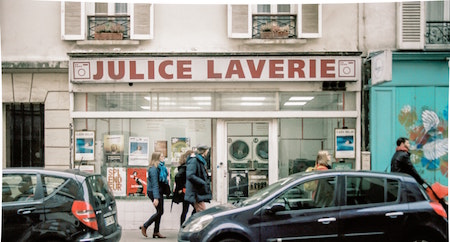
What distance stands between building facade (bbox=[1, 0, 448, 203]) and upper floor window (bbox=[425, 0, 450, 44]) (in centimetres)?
74

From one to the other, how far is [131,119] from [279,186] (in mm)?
4843

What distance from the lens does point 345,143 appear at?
10664 millimetres

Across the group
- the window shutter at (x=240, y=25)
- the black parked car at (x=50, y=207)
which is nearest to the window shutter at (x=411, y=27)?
the window shutter at (x=240, y=25)

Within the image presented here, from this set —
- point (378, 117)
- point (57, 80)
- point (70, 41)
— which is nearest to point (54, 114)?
point (57, 80)

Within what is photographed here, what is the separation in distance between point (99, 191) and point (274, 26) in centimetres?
531

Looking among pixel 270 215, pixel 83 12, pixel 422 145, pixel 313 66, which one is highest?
pixel 83 12

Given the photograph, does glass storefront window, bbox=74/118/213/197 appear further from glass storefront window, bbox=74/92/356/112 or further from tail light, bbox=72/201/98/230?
tail light, bbox=72/201/98/230

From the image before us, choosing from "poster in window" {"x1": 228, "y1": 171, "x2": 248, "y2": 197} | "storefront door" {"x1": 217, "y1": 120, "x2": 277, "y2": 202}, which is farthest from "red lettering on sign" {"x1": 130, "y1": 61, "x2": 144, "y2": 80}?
"poster in window" {"x1": 228, "y1": 171, "x2": 248, "y2": 197}

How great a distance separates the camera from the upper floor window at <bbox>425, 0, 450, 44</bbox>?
34.3ft

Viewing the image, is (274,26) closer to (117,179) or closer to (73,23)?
(73,23)

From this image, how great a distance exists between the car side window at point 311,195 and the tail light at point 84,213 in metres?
2.46

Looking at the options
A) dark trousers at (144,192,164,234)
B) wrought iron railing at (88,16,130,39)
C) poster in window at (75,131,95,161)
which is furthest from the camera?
poster in window at (75,131,95,161)

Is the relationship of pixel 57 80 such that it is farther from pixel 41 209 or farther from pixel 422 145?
pixel 422 145

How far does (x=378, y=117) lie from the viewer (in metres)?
10.4
